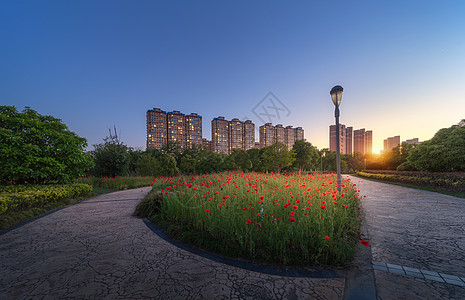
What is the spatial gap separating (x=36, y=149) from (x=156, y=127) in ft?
193

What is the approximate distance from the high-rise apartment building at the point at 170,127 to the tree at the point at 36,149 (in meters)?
51.4

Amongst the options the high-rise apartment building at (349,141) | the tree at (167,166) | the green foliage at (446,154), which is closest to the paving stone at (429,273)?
the green foliage at (446,154)

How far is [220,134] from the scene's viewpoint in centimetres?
6456

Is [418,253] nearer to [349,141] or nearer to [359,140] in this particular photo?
[349,141]

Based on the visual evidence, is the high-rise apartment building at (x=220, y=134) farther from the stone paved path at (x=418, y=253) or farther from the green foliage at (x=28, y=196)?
the stone paved path at (x=418, y=253)

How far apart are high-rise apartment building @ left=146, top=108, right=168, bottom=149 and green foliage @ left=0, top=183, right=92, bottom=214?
56.3m

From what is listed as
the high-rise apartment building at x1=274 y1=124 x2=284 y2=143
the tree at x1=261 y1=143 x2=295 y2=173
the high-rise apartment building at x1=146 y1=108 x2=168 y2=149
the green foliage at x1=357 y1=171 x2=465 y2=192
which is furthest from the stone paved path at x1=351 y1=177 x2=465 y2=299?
the high-rise apartment building at x1=146 y1=108 x2=168 y2=149

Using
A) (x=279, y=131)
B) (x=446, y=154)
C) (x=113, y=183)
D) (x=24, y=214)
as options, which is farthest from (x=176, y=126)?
(x=446, y=154)

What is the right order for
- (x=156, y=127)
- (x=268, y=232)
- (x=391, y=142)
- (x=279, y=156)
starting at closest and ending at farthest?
(x=268, y=232)
(x=279, y=156)
(x=156, y=127)
(x=391, y=142)

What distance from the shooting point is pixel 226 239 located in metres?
3.03

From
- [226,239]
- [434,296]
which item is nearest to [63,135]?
[226,239]

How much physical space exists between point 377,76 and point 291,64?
19.8 feet

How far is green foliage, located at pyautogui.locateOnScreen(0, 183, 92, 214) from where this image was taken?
4803 millimetres

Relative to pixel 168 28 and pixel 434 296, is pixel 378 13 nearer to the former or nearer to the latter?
pixel 434 296
